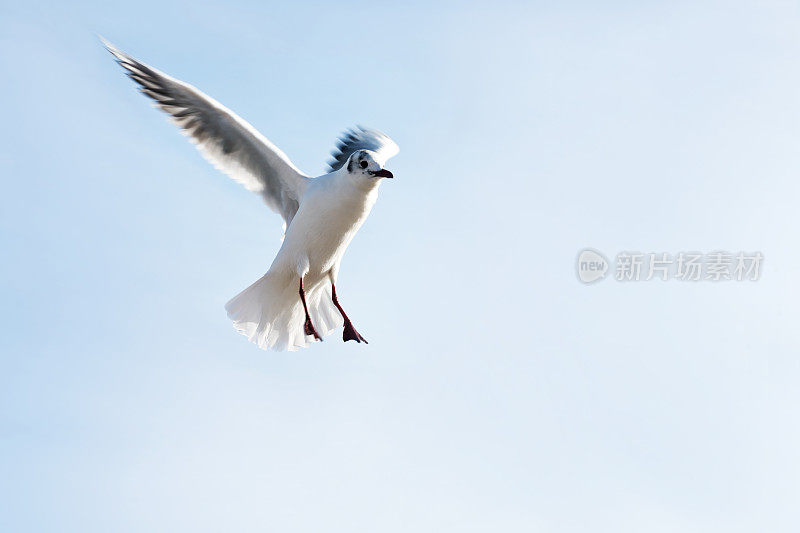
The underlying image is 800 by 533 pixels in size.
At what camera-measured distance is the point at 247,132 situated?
900 centimetres

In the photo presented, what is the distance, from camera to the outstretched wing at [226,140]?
29.3ft

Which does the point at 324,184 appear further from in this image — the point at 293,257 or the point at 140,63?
the point at 140,63

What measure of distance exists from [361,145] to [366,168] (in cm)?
171

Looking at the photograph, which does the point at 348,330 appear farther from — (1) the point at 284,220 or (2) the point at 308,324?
(1) the point at 284,220

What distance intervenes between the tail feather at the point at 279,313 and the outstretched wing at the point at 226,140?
0.52 m

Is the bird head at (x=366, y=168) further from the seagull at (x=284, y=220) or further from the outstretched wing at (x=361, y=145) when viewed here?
the outstretched wing at (x=361, y=145)

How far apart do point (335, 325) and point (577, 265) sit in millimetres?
2387

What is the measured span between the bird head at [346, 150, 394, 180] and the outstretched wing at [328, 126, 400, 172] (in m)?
1.38

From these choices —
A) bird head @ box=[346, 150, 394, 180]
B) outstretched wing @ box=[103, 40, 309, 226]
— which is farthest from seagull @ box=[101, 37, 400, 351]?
bird head @ box=[346, 150, 394, 180]

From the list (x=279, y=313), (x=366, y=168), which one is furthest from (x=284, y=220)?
(x=366, y=168)

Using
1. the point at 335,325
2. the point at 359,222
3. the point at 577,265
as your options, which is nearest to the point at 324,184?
the point at 359,222

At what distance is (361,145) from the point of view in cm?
1000

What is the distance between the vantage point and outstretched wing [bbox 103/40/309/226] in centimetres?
894

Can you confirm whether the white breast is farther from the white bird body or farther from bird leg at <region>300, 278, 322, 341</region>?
bird leg at <region>300, 278, 322, 341</region>
